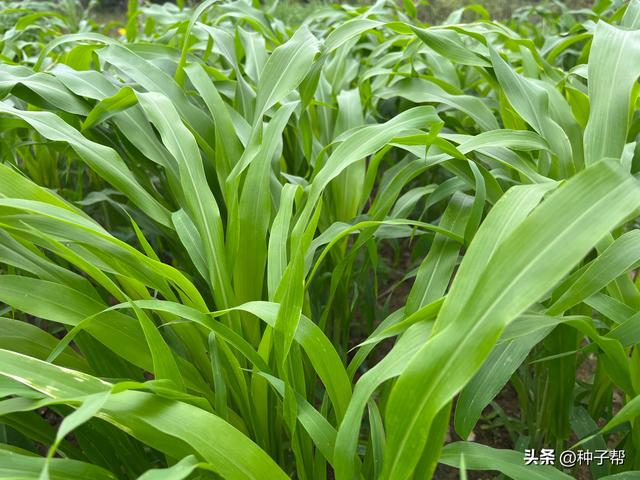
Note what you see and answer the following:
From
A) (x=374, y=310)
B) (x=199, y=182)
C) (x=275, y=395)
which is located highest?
(x=199, y=182)

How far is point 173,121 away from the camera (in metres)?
0.80

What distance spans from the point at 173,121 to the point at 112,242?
250mm

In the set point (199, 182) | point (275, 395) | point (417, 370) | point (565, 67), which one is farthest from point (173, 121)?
point (565, 67)

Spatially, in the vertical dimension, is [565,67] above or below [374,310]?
above

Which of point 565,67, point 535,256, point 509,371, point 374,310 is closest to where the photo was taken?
point 535,256

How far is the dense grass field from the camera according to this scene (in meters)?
0.46

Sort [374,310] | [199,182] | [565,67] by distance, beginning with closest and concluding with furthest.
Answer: [199,182] → [374,310] → [565,67]

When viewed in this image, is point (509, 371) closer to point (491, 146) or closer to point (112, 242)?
point (491, 146)

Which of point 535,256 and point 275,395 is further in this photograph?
point 275,395

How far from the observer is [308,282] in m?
0.67

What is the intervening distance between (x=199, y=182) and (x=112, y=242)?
0.17 m

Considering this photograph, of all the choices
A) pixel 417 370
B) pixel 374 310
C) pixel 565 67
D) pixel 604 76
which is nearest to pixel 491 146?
pixel 604 76

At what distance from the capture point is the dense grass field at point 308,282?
1.50ft

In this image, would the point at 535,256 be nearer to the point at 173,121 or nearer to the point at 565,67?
the point at 173,121
